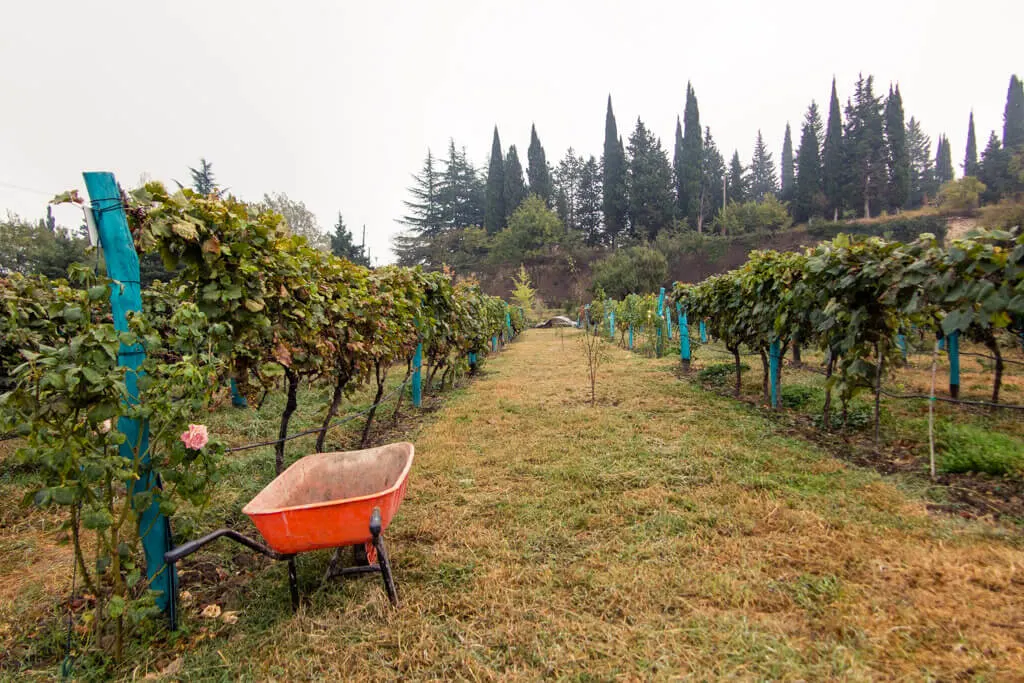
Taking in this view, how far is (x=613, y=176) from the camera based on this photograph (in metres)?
43.6

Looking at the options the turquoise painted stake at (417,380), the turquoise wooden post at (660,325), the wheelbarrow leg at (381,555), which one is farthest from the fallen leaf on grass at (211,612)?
the turquoise wooden post at (660,325)

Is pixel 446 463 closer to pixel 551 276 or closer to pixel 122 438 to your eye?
pixel 122 438

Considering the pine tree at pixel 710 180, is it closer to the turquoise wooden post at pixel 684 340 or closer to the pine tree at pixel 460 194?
the pine tree at pixel 460 194

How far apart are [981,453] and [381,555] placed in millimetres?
4312

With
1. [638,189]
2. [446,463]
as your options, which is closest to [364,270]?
[446,463]

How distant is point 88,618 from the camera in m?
1.61

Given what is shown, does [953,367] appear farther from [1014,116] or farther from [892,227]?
[1014,116]

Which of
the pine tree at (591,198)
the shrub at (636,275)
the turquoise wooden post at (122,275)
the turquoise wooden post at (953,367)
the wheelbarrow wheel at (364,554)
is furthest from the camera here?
the pine tree at (591,198)

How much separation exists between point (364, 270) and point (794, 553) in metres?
3.70

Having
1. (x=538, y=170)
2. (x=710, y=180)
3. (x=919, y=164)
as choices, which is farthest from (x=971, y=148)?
(x=538, y=170)

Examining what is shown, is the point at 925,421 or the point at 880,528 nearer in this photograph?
the point at 880,528

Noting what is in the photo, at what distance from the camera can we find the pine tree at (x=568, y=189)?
166 ft

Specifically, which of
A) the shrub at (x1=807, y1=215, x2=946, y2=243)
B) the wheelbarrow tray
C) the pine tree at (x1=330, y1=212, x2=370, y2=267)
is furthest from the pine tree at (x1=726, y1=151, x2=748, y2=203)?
the wheelbarrow tray

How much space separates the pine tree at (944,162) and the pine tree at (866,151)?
30871 mm
